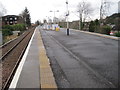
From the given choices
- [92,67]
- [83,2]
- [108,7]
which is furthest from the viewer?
[83,2]

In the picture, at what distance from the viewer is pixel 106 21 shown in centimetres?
4203

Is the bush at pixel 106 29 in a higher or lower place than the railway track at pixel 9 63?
higher

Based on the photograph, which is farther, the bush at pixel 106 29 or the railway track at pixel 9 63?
the bush at pixel 106 29

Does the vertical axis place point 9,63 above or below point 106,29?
below

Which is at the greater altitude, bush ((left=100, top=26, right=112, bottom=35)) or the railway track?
bush ((left=100, top=26, right=112, bottom=35))

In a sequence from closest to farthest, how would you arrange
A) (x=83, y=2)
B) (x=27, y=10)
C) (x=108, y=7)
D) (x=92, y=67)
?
(x=92, y=67), (x=108, y=7), (x=83, y=2), (x=27, y=10)

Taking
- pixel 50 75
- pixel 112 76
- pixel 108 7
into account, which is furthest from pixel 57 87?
pixel 108 7

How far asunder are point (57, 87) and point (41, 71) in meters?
1.57

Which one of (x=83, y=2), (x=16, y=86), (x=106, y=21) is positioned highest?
(x=83, y=2)

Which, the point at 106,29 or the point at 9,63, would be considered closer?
the point at 9,63

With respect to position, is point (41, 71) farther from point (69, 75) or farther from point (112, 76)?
point (112, 76)

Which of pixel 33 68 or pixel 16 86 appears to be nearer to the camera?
pixel 16 86

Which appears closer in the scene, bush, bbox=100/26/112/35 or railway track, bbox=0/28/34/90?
railway track, bbox=0/28/34/90

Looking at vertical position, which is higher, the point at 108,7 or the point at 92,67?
the point at 108,7
